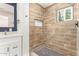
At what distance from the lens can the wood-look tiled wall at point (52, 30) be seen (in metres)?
1.29

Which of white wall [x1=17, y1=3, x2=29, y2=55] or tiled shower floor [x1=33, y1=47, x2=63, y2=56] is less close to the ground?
white wall [x1=17, y1=3, x2=29, y2=55]

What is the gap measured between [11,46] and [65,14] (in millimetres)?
703

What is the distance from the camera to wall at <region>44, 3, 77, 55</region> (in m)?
1.29

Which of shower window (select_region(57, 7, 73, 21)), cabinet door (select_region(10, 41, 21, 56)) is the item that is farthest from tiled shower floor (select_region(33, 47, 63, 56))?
shower window (select_region(57, 7, 73, 21))

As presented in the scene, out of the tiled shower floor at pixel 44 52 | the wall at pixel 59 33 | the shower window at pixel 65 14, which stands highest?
the shower window at pixel 65 14

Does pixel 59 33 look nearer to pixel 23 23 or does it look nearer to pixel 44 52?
pixel 44 52

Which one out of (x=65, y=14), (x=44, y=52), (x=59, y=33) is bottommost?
(x=44, y=52)

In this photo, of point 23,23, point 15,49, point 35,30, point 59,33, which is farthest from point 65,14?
point 15,49

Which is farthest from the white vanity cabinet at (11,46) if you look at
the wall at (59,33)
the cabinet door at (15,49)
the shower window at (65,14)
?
the shower window at (65,14)

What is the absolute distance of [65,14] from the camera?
1322 mm

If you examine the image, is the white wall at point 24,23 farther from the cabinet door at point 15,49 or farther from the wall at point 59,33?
the wall at point 59,33

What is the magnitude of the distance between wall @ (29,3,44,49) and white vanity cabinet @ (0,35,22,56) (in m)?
0.15

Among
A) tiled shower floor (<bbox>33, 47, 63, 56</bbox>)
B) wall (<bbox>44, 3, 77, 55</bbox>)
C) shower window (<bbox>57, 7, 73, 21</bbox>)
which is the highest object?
shower window (<bbox>57, 7, 73, 21</bbox>)

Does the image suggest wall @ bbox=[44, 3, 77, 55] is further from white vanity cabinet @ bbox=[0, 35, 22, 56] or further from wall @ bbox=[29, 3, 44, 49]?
white vanity cabinet @ bbox=[0, 35, 22, 56]
